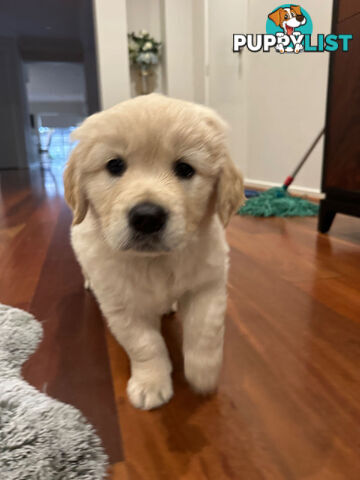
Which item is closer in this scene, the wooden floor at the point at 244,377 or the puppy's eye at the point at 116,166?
the wooden floor at the point at 244,377

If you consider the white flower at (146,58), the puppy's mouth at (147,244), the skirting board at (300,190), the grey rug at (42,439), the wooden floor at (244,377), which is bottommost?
the skirting board at (300,190)

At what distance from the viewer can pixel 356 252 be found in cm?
192

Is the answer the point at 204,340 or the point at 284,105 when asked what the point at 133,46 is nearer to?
the point at 284,105

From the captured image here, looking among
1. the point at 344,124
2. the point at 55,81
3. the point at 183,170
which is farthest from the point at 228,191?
the point at 55,81

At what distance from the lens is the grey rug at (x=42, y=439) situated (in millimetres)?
655

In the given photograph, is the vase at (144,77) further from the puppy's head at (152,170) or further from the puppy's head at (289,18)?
the puppy's head at (152,170)

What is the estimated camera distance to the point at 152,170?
31.7 inches

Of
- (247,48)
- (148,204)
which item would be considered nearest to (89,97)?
(247,48)

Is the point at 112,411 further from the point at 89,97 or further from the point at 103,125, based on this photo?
the point at 89,97

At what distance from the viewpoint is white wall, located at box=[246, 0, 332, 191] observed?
3186mm

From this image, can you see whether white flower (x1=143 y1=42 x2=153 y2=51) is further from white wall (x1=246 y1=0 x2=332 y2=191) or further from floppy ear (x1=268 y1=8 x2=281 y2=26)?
floppy ear (x1=268 y1=8 x2=281 y2=26)

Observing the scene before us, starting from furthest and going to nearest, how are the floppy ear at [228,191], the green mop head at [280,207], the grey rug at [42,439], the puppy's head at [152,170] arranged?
the green mop head at [280,207] → the floppy ear at [228,191] → the puppy's head at [152,170] → the grey rug at [42,439]

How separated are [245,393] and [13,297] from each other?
0.96 meters

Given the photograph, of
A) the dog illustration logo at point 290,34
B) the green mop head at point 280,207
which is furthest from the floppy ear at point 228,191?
the dog illustration logo at point 290,34
